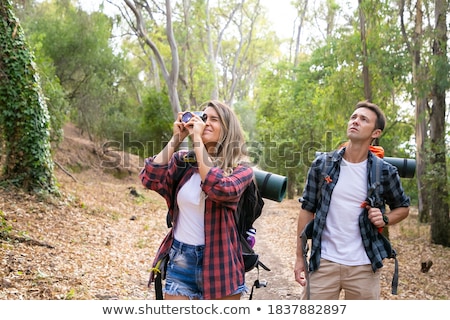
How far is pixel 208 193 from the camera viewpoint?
7.61 ft

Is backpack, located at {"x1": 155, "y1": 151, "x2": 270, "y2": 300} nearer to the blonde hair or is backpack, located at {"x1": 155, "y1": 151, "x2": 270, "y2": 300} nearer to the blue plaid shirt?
the blonde hair

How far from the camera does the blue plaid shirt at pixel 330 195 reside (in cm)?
269

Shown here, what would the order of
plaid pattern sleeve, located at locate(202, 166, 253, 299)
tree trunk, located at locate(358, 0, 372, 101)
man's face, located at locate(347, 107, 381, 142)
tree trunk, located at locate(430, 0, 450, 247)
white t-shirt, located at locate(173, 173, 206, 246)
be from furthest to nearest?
tree trunk, located at locate(358, 0, 372, 101)
tree trunk, located at locate(430, 0, 450, 247)
man's face, located at locate(347, 107, 381, 142)
white t-shirt, located at locate(173, 173, 206, 246)
plaid pattern sleeve, located at locate(202, 166, 253, 299)

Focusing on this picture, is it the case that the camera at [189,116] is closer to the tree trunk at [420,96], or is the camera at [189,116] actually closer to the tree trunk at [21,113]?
the tree trunk at [21,113]

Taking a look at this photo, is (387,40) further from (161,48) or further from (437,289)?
(161,48)

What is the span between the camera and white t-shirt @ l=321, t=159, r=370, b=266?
2.70 metres

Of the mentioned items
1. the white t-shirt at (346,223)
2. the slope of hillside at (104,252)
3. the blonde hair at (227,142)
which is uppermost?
the blonde hair at (227,142)

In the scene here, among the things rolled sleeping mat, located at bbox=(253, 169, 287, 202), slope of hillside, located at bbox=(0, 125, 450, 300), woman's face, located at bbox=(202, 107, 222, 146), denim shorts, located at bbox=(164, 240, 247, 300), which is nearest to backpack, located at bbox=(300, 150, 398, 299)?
rolled sleeping mat, located at bbox=(253, 169, 287, 202)

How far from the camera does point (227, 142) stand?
2.56 meters

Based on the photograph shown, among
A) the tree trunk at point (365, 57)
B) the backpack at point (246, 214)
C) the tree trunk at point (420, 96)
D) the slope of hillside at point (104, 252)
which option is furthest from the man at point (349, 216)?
the tree trunk at point (420, 96)

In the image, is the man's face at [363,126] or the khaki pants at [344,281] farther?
the man's face at [363,126]

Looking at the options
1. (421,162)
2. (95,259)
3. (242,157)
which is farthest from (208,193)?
(421,162)

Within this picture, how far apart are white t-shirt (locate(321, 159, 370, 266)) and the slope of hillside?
10.6ft
